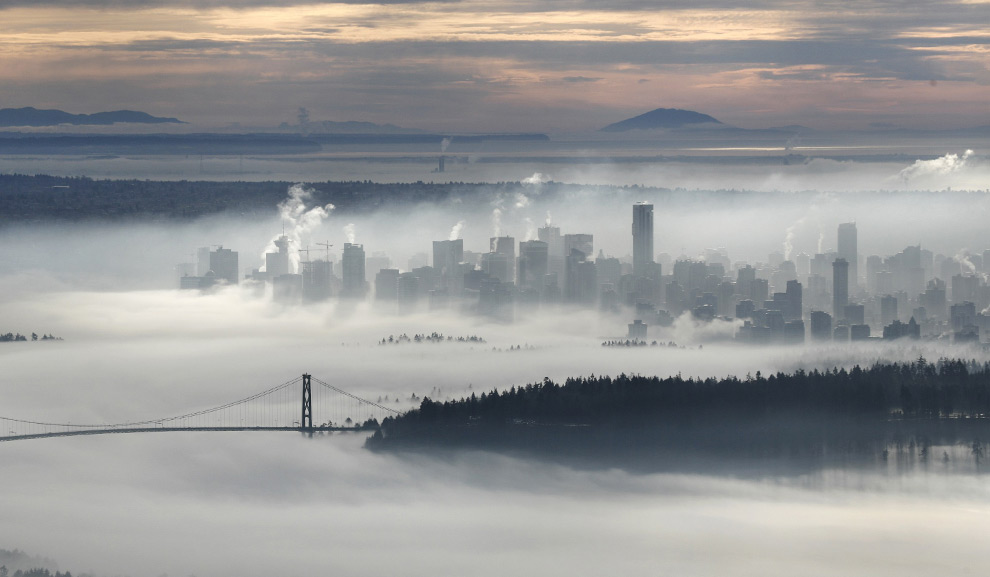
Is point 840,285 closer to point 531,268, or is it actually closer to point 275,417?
point 531,268

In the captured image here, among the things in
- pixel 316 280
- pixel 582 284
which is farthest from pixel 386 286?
pixel 582 284

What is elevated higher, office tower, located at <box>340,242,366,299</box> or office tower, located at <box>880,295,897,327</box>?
office tower, located at <box>340,242,366,299</box>

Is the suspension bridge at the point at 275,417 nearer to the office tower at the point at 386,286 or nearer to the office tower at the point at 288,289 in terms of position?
the office tower at the point at 386,286

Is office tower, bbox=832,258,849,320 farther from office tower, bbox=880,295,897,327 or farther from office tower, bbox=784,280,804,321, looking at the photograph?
office tower, bbox=880,295,897,327

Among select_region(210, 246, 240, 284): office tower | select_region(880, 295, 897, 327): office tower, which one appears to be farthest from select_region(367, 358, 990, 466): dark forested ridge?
select_region(210, 246, 240, 284): office tower

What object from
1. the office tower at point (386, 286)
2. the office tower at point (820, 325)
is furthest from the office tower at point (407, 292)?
the office tower at point (820, 325)
